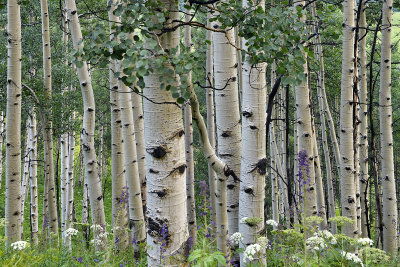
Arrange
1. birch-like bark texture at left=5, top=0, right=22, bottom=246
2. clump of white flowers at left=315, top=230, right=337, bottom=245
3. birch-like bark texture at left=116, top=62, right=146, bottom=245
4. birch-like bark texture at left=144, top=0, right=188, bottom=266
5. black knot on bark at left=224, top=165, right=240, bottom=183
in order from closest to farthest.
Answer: birch-like bark texture at left=144, top=0, right=188, bottom=266 → clump of white flowers at left=315, top=230, right=337, bottom=245 → black knot on bark at left=224, top=165, right=240, bottom=183 → birch-like bark texture at left=5, top=0, right=22, bottom=246 → birch-like bark texture at left=116, top=62, right=146, bottom=245

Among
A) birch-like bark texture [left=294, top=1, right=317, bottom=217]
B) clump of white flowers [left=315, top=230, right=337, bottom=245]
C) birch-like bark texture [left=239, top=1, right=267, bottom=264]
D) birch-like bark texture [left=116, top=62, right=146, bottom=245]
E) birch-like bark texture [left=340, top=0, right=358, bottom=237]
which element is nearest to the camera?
clump of white flowers [left=315, top=230, right=337, bottom=245]

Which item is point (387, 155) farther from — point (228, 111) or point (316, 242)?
point (316, 242)

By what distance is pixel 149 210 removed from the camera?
2.36 meters

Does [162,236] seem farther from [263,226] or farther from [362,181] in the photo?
[362,181]

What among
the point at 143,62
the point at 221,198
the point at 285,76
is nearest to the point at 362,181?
the point at 221,198

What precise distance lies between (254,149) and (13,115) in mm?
4000

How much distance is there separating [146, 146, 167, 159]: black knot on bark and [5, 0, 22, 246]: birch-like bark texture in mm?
4046

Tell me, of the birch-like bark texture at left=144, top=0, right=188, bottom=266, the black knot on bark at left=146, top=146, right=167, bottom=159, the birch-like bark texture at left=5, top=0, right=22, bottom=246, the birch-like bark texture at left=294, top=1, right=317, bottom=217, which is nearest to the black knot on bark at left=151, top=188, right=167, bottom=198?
the birch-like bark texture at left=144, top=0, right=188, bottom=266

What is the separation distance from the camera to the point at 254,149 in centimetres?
312

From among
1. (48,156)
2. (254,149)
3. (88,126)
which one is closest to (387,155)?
(254,149)

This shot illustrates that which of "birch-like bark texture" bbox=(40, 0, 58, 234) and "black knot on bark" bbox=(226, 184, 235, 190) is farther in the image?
"birch-like bark texture" bbox=(40, 0, 58, 234)

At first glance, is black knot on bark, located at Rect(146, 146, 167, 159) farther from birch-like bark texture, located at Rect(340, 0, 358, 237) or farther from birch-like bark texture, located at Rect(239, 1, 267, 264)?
birch-like bark texture, located at Rect(340, 0, 358, 237)

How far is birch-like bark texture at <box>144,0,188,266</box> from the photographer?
229cm

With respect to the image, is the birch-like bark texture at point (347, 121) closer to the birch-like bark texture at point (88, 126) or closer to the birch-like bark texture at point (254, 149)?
→ the birch-like bark texture at point (254, 149)
